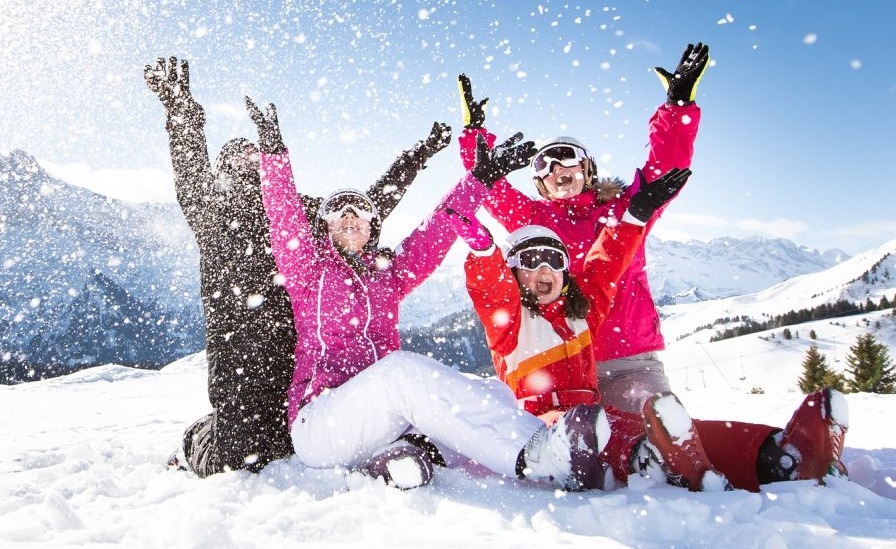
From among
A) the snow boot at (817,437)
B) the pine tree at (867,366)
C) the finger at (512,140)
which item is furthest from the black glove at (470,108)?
the pine tree at (867,366)

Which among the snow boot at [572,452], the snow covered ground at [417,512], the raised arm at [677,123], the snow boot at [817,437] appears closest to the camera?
the snow covered ground at [417,512]

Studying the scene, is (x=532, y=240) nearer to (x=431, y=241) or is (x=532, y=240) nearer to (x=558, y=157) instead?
(x=431, y=241)

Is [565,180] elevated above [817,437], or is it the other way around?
[565,180]

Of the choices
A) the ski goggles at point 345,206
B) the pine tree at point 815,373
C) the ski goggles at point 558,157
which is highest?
the ski goggles at point 558,157

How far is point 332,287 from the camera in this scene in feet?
11.4

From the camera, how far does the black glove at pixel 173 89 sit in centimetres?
410

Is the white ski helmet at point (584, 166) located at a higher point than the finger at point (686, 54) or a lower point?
lower

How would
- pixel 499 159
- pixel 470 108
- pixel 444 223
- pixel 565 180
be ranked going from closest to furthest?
pixel 444 223
pixel 499 159
pixel 565 180
pixel 470 108

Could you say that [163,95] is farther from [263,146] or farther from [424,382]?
[424,382]

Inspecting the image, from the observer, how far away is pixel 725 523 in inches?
77.9

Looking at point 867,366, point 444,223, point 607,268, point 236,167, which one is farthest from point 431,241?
point 867,366

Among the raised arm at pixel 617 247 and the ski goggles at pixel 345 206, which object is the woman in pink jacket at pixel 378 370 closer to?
the ski goggles at pixel 345 206

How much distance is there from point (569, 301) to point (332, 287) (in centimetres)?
164

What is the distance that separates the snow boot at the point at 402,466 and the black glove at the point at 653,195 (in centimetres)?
233
